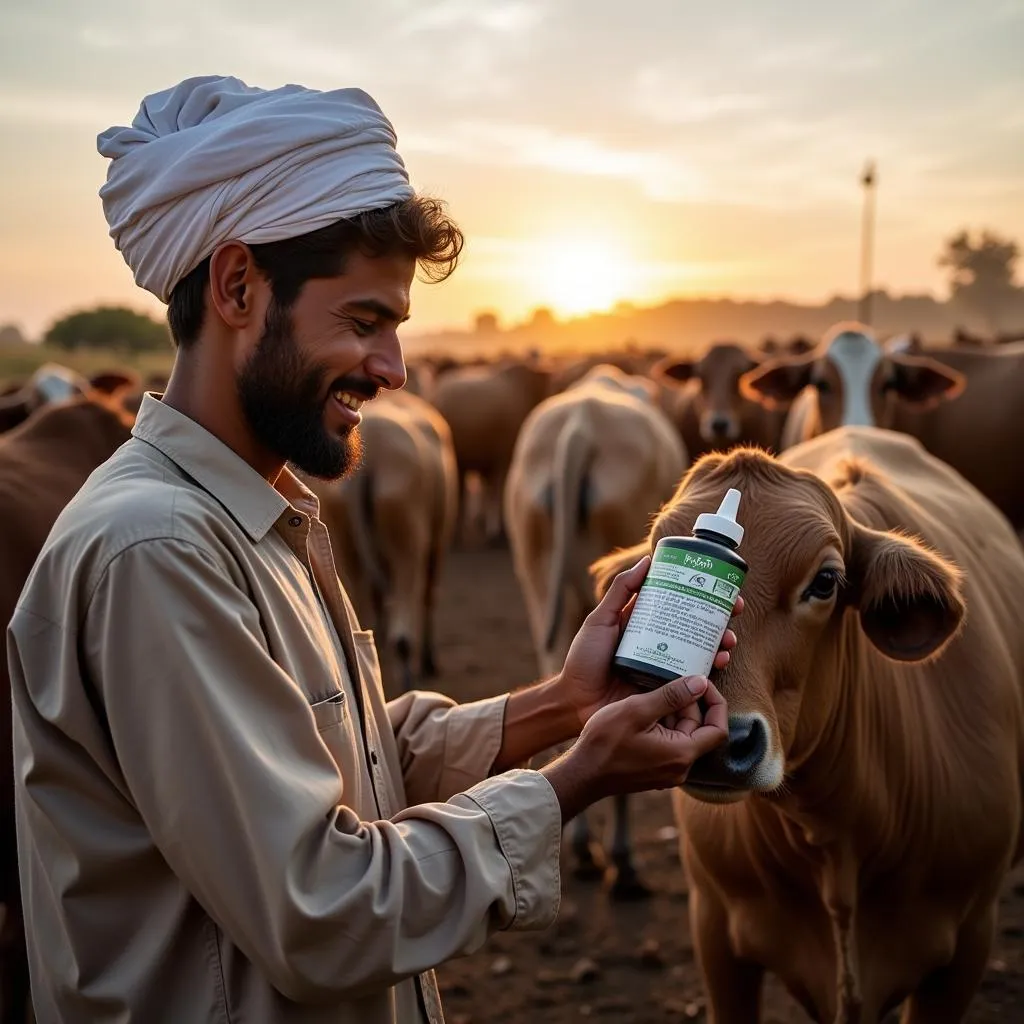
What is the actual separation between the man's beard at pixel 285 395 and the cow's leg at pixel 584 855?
Answer: 364cm

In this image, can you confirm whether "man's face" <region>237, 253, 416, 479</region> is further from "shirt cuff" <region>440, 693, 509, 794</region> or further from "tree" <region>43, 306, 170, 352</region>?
"tree" <region>43, 306, 170, 352</region>

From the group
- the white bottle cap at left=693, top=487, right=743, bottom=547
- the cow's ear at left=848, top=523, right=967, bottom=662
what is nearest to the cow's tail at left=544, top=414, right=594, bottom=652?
the cow's ear at left=848, top=523, right=967, bottom=662

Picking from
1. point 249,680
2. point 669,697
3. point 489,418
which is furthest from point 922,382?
point 489,418

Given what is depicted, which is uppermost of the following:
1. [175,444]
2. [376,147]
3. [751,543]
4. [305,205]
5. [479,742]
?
[376,147]

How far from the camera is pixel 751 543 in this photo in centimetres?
223

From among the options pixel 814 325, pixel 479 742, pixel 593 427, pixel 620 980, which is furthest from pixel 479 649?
pixel 814 325

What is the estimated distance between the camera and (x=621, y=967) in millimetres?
4281

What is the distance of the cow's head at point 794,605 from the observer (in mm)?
2023

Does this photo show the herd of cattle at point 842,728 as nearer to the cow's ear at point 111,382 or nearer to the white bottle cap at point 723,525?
the white bottle cap at point 723,525

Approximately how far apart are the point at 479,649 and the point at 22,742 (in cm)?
750

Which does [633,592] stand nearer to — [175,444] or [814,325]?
[175,444]

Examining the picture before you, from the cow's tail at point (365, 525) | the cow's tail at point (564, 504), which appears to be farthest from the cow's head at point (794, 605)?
the cow's tail at point (365, 525)

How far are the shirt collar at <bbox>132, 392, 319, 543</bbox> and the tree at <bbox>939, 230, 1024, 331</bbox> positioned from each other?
71.1m

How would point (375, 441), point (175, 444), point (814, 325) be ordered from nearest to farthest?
point (175, 444) < point (375, 441) < point (814, 325)
